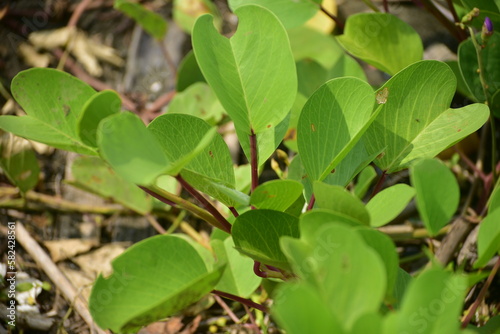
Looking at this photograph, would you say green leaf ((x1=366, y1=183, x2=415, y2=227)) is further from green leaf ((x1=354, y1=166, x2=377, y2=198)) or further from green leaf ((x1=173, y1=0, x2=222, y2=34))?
green leaf ((x1=173, y1=0, x2=222, y2=34))

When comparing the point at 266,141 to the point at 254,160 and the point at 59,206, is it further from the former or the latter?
the point at 59,206

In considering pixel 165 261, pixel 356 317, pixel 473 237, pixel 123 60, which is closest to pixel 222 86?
pixel 165 261

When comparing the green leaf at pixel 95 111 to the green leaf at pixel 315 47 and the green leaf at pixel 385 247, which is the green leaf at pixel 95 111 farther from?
the green leaf at pixel 315 47

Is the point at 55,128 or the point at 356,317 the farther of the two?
the point at 55,128

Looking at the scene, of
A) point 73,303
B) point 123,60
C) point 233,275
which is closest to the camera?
point 233,275

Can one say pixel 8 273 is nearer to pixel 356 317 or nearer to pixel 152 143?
pixel 152 143

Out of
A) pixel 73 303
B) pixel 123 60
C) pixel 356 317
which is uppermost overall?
pixel 356 317

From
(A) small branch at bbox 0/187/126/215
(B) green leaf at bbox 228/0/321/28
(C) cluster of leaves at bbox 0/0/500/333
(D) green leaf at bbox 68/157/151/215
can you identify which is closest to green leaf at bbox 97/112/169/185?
(C) cluster of leaves at bbox 0/0/500/333
